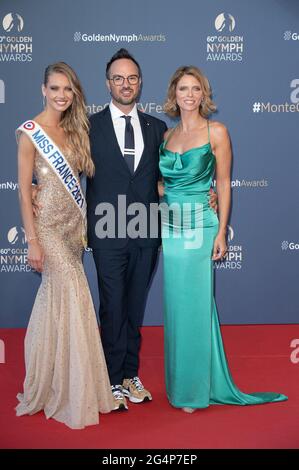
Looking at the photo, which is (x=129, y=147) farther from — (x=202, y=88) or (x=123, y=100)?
(x=202, y=88)

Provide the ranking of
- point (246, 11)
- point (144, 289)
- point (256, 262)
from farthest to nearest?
point (256, 262), point (246, 11), point (144, 289)

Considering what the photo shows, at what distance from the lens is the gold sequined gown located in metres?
2.50

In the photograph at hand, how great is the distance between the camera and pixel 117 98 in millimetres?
2652

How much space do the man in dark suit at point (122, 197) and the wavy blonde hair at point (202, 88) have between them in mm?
111

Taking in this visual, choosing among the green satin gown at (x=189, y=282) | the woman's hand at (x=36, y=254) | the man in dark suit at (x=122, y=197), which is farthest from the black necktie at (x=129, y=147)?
the woman's hand at (x=36, y=254)

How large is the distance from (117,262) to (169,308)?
0.32m

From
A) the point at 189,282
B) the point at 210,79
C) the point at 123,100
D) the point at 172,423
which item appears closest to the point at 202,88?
the point at 123,100

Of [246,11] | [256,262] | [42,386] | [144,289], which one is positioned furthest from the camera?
[256,262]

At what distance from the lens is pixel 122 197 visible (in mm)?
2648

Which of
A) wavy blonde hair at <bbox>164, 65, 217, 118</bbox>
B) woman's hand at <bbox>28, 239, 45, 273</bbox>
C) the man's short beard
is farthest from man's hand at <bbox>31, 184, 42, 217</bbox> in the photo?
wavy blonde hair at <bbox>164, 65, 217, 118</bbox>

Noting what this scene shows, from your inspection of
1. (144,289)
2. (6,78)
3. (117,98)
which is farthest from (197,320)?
(6,78)

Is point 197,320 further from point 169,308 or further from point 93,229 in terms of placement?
point 93,229

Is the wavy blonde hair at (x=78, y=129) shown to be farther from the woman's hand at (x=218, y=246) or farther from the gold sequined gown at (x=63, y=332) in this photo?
the woman's hand at (x=218, y=246)

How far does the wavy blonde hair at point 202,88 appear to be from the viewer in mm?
2617
